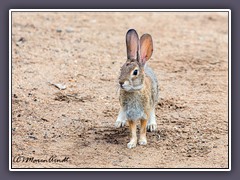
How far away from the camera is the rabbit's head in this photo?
7.97 m

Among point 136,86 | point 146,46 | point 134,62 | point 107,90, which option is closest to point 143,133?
point 136,86

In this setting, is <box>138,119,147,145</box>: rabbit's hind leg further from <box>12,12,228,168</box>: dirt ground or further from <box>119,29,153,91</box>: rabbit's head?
<box>119,29,153,91</box>: rabbit's head

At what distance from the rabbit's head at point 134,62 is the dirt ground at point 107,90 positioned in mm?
849

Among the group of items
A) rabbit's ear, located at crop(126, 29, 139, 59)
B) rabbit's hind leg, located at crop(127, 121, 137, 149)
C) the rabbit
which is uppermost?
rabbit's ear, located at crop(126, 29, 139, 59)

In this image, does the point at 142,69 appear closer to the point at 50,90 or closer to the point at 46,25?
the point at 50,90

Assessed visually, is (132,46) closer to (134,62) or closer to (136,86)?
(134,62)

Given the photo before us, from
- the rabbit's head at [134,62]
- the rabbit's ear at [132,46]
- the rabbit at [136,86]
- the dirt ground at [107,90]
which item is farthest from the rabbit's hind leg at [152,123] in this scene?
the rabbit's ear at [132,46]

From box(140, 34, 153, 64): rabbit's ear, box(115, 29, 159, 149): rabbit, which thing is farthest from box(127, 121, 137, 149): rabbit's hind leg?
box(140, 34, 153, 64): rabbit's ear

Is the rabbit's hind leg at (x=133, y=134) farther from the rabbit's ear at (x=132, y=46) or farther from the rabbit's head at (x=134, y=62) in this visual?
the rabbit's ear at (x=132, y=46)

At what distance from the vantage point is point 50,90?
395 inches

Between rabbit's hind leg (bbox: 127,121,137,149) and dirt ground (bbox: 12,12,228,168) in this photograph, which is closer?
dirt ground (bbox: 12,12,228,168)

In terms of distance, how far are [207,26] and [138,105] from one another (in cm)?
522

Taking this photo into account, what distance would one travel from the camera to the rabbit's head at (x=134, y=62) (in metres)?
7.97

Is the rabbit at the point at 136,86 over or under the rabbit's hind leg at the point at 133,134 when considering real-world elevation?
over
